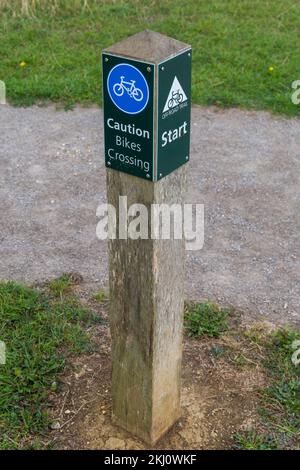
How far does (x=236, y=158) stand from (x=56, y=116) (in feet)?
5.40

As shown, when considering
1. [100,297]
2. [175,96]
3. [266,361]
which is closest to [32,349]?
[100,297]

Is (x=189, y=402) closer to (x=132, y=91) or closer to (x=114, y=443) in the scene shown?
(x=114, y=443)

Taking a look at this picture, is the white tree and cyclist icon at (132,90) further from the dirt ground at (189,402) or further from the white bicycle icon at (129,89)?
the dirt ground at (189,402)

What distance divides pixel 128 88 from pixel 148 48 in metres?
0.16

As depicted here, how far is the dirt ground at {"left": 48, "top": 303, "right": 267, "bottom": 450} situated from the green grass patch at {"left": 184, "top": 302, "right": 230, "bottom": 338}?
6 cm

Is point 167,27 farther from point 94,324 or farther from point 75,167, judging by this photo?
point 94,324

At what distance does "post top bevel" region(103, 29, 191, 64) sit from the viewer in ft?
9.01

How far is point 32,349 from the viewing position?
4082 millimetres

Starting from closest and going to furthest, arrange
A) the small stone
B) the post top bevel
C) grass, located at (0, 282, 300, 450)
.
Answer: the post top bevel → the small stone → grass, located at (0, 282, 300, 450)

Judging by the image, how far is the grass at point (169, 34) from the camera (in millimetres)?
7059

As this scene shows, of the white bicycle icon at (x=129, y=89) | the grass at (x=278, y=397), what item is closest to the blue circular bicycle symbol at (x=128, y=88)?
the white bicycle icon at (x=129, y=89)

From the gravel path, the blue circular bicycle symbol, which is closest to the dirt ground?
the gravel path

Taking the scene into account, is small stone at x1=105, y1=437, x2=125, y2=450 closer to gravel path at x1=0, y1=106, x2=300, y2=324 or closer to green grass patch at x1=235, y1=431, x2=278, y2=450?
green grass patch at x1=235, y1=431, x2=278, y2=450

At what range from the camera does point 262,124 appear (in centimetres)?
666
